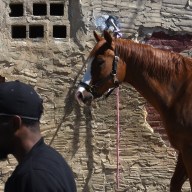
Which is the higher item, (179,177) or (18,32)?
(18,32)

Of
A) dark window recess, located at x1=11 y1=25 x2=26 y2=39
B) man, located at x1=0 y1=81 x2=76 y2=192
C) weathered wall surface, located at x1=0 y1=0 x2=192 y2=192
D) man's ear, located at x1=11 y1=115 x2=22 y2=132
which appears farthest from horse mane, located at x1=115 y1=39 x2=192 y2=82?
man's ear, located at x1=11 y1=115 x2=22 y2=132

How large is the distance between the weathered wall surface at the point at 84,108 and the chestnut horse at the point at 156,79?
34.8 inches

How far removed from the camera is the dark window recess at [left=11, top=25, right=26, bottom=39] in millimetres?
6719

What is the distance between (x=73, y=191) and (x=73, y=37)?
167 inches

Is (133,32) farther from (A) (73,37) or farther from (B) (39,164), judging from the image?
(B) (39,164)

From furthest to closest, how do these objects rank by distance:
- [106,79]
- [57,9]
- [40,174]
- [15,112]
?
[57,9], [106,79], [15,112], [40,174]

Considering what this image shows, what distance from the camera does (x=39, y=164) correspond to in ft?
7.88

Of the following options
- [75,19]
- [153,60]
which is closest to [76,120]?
[75,19]

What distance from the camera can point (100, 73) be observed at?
5750 mm

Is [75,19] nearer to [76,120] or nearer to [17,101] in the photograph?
[76,120]

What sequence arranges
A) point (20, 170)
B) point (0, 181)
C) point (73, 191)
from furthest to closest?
point (0, 181), point (73, 191), point (20, 170)

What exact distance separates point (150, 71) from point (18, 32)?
1790 mm

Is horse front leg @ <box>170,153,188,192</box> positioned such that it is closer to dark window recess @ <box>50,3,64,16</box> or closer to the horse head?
the horse head

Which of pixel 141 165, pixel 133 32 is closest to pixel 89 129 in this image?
pixel 141 165
